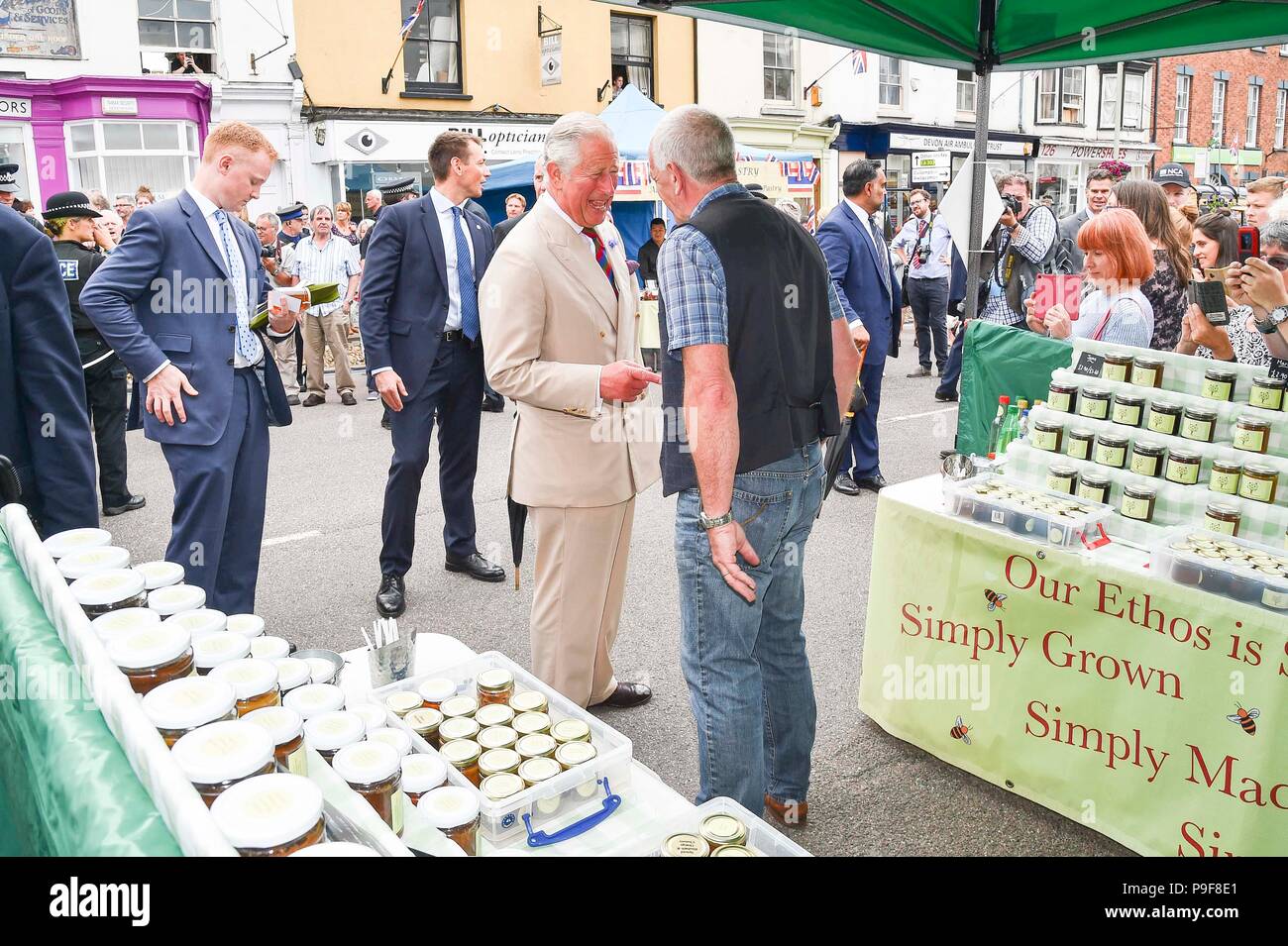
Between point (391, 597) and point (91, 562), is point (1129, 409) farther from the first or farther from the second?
point (391, 597)

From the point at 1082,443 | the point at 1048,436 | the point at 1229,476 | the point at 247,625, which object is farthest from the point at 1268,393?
the point at 247,625

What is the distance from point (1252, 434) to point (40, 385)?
3.67 m

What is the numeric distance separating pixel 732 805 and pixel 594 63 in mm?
20235

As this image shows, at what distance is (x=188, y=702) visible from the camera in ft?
4.28

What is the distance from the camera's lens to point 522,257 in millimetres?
2951

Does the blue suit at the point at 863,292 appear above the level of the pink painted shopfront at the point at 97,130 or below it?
below

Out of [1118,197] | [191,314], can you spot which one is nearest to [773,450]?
[191,314]

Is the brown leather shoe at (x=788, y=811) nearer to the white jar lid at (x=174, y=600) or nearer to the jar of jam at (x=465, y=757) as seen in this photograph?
the jar of jam at (x=465, y=757)

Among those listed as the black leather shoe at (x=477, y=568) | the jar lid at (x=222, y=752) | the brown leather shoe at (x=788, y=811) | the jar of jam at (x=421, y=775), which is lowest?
the brown leather shoe at (x=788, y=811)

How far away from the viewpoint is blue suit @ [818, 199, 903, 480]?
6176 mm

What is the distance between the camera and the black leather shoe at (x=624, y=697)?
146 inches

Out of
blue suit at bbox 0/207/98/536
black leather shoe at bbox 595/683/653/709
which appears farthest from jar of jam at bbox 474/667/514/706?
blue suit at bbox 0/207/98/536

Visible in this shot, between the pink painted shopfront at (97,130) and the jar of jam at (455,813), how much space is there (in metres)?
15.8

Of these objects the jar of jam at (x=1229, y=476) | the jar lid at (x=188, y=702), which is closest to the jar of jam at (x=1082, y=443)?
the jar of jam at (x=1229, y=476)
